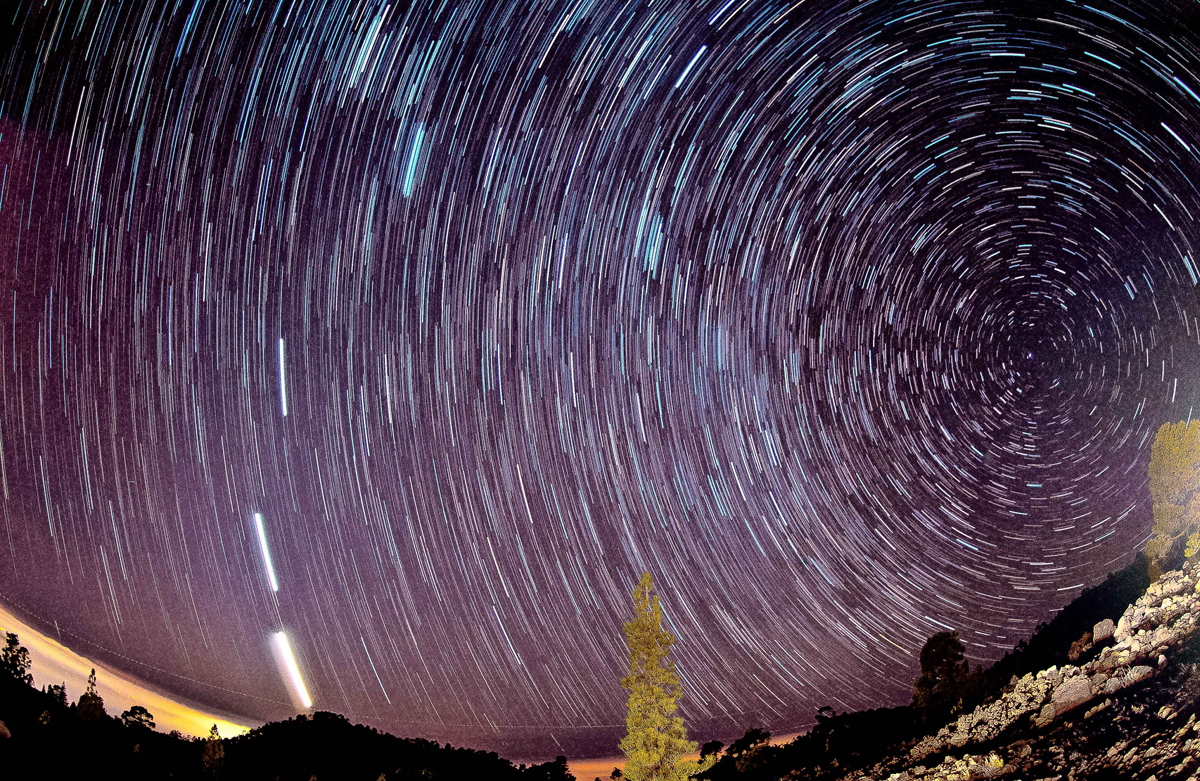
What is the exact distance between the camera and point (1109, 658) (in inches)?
654

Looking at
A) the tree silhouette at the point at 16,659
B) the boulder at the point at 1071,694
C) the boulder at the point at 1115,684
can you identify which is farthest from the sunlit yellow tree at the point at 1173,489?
the tree silhouette at the point at 16,659

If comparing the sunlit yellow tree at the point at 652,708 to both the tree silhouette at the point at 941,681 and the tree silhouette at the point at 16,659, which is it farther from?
the tree silhouette at the point at 16,659

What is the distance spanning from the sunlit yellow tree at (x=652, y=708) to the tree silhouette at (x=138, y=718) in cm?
1825

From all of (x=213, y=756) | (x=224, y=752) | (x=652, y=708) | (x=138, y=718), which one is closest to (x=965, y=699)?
(x=652, y=708)

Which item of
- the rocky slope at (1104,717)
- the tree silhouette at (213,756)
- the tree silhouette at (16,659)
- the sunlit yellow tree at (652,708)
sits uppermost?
the tree silhouette at (16,659)

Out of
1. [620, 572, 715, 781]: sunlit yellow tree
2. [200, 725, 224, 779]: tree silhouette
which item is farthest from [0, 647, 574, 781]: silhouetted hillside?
[620, 572, 715, 781]: sunlit yellow tree

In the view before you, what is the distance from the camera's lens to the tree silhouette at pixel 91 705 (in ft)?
71.2

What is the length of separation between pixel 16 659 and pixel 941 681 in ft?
100

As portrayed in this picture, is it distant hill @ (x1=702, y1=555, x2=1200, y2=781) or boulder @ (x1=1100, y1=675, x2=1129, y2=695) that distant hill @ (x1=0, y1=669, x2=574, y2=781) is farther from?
boulder @ (x1=1100, y1=675, x2=1129, y2=695)

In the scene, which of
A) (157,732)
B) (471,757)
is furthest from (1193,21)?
(157,732)

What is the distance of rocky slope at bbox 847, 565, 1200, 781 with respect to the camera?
12953 mm

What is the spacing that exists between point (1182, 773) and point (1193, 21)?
43.5 feet

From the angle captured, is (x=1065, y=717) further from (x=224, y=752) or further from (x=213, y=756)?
(x=224, y=752)

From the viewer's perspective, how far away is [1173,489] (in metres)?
16.6
